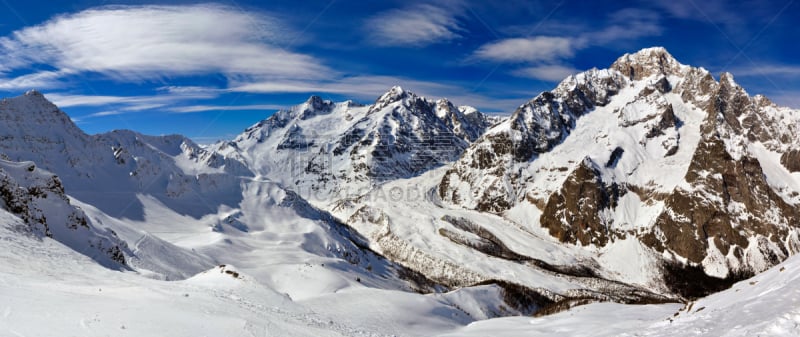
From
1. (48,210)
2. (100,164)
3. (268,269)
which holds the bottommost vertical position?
(268,269)

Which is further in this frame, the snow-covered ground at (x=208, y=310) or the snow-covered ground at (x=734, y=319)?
the snow-covered ground at (x=208, y=310)

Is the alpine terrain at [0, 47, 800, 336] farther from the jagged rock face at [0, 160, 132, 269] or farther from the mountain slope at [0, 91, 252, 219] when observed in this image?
the mountain slope at [0, 91, 252, 219]

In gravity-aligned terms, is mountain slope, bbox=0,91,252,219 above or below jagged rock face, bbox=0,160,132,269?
above

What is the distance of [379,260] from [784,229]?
18941 cm

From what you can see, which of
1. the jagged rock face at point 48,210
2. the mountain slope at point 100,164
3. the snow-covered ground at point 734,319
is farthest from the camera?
the mountain slope at point 100,164

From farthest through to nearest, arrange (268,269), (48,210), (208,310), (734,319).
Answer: (268,269) < (48,210) < (208,310) < (734,319)

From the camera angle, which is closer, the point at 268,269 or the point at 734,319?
the point at 734,319

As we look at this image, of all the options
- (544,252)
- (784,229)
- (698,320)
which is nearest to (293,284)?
(698,320)

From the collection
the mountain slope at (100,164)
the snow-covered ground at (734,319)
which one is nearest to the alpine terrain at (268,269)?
the snow-covered ground at (734,319)

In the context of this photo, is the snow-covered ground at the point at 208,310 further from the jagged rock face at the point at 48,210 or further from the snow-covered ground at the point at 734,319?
the jagged rock face at the point at 48,210

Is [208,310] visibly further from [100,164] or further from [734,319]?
[100,164]

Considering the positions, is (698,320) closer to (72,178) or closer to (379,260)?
(379,260)

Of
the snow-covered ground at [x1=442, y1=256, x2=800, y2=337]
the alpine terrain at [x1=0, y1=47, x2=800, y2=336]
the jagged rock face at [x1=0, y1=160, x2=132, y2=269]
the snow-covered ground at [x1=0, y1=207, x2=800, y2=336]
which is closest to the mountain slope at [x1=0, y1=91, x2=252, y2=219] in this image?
the alpine terrain at [x1=0, y1=47, x2=800, y2=336]

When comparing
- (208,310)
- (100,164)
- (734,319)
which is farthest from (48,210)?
(100,164)
